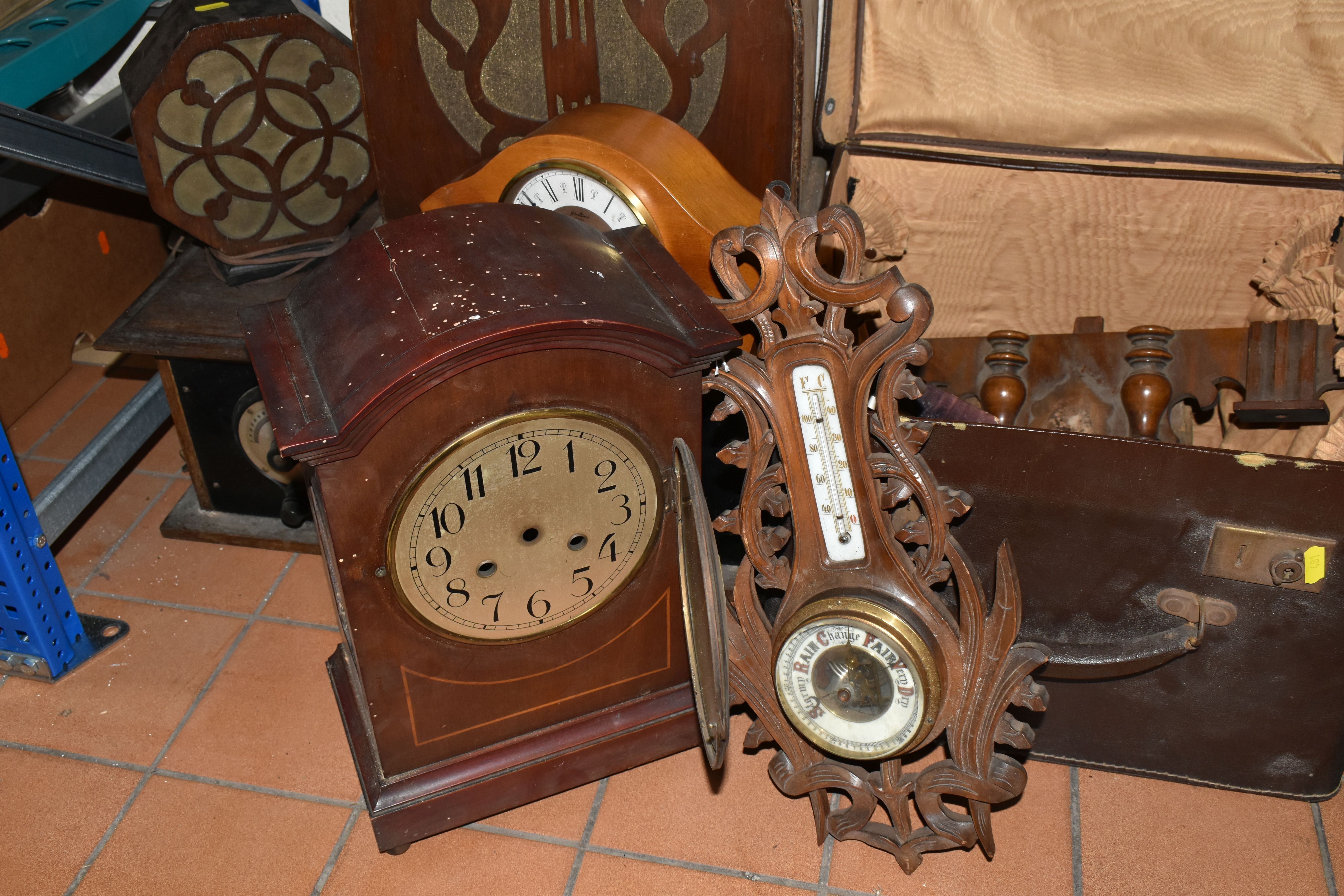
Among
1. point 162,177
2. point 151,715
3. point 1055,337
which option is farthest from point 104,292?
point 1055,337

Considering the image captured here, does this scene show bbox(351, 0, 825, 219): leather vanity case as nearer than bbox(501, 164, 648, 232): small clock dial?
No

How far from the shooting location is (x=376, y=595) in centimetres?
160

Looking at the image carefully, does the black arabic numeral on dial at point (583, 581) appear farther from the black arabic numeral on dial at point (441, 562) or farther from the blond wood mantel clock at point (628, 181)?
the blond wood mantel clock at point (628, 181)

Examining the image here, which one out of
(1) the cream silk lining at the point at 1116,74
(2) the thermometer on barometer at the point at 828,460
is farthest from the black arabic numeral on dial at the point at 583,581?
(1) the cream silk lining at the point at 1116,74

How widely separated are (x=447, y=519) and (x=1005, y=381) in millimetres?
1102

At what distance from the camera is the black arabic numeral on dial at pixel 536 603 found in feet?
5.61

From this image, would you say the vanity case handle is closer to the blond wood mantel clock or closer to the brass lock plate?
the brass lock plate

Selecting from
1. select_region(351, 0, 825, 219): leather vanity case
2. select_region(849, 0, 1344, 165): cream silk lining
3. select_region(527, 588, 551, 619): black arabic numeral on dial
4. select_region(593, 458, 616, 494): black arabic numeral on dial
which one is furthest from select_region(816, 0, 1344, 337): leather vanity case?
select_region(527, 588, 551, 619): black arabic numeral on dial

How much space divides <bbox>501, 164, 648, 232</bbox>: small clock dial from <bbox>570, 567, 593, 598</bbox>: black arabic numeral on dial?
561mm

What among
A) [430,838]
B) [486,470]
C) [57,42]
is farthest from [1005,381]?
[57,42]

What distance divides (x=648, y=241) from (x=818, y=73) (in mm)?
814

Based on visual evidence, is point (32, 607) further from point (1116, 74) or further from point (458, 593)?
point (1116, 74)

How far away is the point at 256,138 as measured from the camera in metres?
2.24

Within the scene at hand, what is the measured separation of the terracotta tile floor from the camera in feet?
6.15
